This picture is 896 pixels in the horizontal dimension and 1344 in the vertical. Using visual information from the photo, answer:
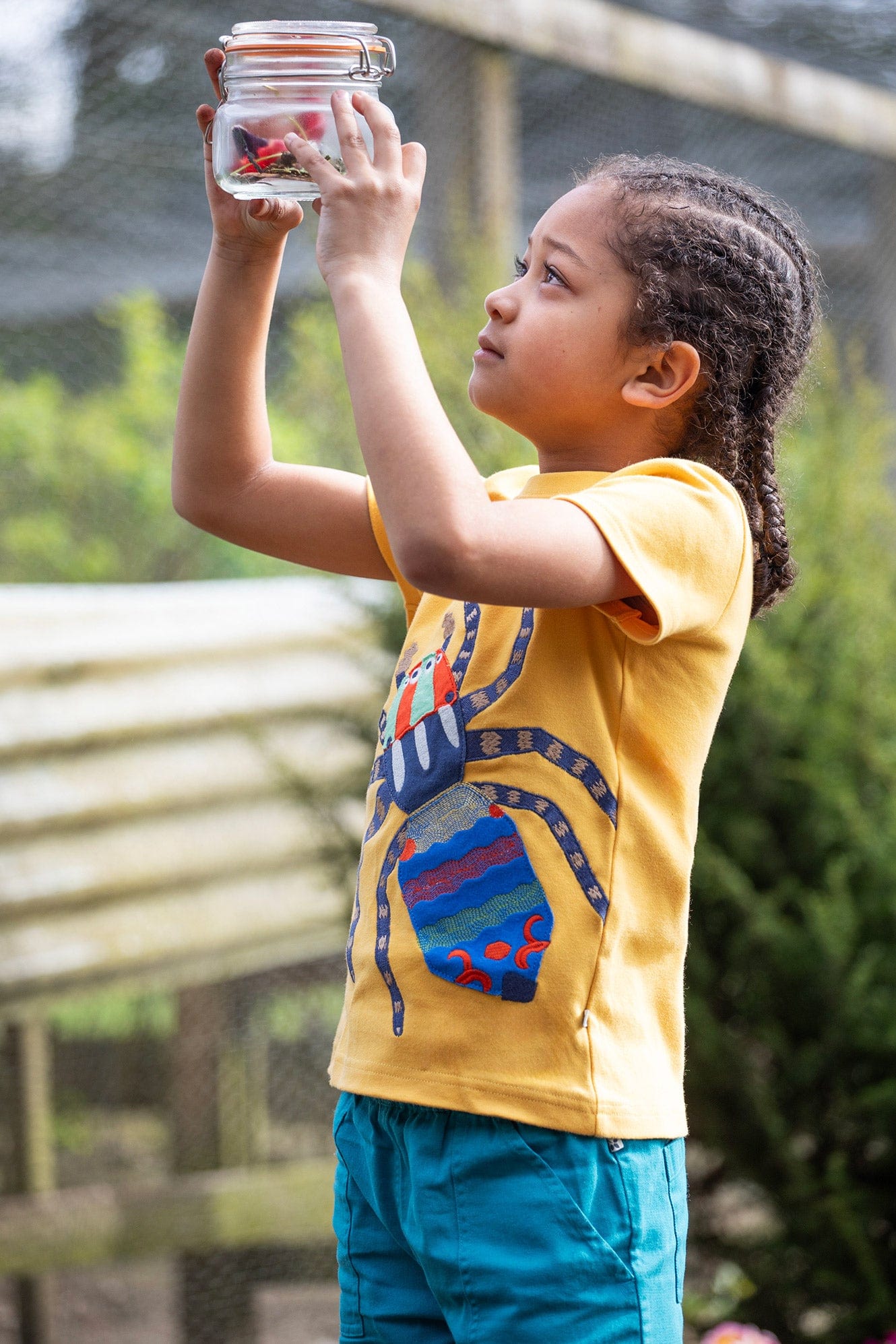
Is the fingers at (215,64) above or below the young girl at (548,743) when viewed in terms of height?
above

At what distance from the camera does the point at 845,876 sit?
197 cm

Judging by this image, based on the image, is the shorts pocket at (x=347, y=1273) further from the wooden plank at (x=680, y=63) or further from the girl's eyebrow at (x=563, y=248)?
the wooden plank at (x=680, y=63)

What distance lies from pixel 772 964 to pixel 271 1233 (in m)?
0.89

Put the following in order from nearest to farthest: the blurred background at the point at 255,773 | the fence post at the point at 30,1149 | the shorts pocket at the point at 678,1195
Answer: the shorts pocket at the point at 678,1195
the blurred background at the point at 255,773
the fence post at the point at 30,1149

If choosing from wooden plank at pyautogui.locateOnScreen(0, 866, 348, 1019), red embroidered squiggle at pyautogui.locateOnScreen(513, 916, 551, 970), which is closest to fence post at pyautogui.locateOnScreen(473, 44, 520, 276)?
wooden plank at pyautogui.locateOnScreen(0, 866, 348, 1019)

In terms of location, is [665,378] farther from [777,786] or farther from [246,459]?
[777,786]

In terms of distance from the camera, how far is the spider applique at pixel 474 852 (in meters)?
0.89

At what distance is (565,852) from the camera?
2.93ft

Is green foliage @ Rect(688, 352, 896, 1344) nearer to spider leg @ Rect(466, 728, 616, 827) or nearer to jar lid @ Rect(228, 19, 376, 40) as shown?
spider leg @ Rect(466, 728, 616, 827)

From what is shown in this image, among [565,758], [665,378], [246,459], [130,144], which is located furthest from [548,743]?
[130,144]

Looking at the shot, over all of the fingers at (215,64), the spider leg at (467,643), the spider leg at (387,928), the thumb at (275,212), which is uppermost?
the fingers at (215,64)

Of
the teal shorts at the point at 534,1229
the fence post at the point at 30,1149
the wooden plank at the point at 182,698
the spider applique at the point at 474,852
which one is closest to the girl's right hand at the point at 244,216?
the spider applique at the point at 474,852

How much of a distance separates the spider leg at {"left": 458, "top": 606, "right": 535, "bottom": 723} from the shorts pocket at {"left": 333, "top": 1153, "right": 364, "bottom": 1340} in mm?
339

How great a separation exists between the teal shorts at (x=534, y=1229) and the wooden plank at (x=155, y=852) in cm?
111
